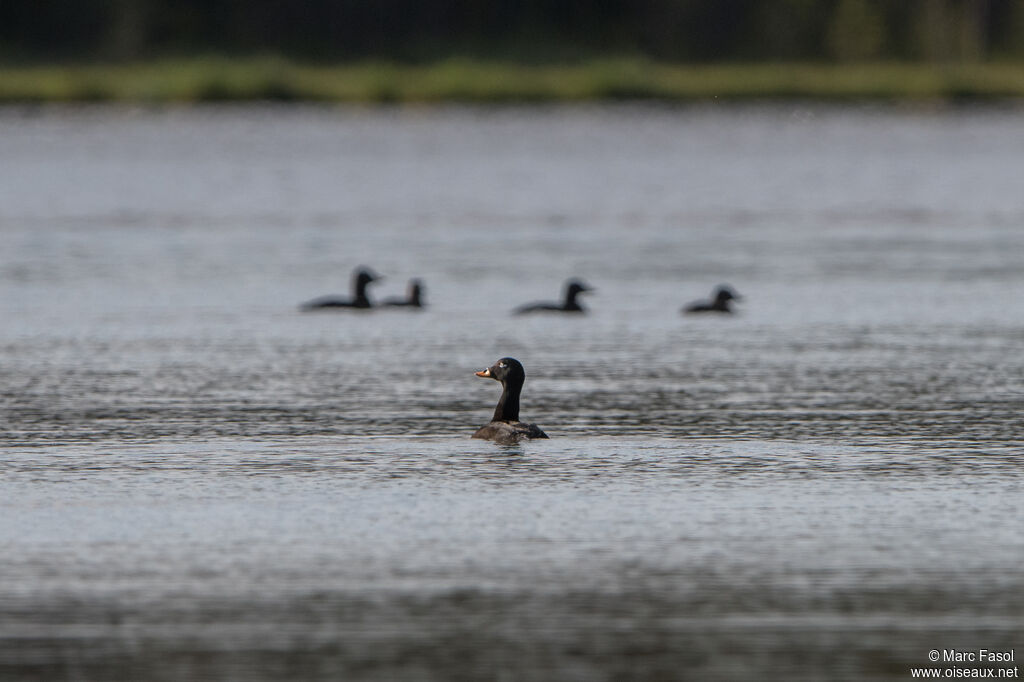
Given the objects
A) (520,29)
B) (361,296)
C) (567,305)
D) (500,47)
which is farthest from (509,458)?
(520,29)

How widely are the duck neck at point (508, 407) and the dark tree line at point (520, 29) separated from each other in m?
80.7

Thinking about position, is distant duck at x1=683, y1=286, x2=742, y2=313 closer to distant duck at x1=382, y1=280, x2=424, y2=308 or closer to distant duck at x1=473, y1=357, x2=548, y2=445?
distant duck at x1=382, y1=280, x2=424, y2=308

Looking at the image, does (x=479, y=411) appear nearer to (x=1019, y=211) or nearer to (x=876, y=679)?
(x=876, y=679)

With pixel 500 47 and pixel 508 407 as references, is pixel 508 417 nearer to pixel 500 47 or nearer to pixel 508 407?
pixel 508 407

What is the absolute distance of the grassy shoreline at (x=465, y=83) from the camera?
7331cm

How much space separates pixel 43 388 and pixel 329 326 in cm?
502

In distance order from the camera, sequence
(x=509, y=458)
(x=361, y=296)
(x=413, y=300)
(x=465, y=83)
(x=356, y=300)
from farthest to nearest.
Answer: (x=465, y=83) → (x=361, y=296) → (x=356, y=300) → (x=413, y=300) → (x=509, y=458)

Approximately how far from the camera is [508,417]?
1355 centimetres

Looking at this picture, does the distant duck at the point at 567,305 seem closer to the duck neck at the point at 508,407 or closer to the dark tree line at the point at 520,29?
the duck neck at the point at 508,407

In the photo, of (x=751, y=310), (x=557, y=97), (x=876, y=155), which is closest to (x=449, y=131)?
(x=557, y=97)

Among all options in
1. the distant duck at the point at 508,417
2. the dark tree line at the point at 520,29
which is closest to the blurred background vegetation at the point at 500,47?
the dark tree line at the point at 520,29

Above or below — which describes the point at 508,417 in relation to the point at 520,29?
below

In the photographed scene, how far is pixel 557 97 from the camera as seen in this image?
75625mm

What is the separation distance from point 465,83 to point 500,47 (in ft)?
83.8
